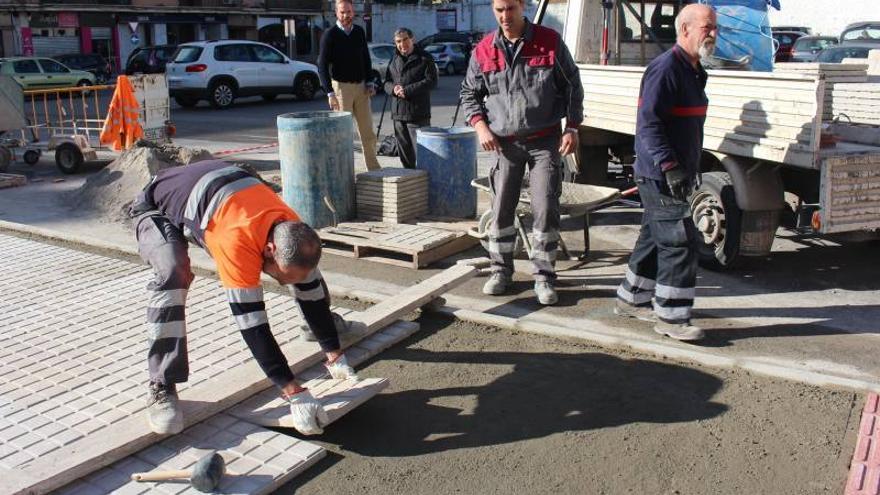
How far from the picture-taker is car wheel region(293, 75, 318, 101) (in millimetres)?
23625

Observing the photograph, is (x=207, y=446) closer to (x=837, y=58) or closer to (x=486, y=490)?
(x=486, y=490)

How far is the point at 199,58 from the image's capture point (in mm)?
21625

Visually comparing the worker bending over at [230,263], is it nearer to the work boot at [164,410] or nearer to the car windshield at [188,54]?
the work boot at [164,410]

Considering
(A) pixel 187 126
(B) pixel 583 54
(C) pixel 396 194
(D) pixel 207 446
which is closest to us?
(D) pixel 207 446

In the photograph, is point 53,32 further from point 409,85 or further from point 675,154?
point 675,154

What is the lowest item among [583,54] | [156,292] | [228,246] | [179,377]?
[179,377]

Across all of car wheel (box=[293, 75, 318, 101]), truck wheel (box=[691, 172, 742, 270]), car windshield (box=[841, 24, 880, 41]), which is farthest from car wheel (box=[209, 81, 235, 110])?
truck wheel (box=[691, 172, 742, 270])

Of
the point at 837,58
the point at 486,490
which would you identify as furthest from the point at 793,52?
the point at 486,490

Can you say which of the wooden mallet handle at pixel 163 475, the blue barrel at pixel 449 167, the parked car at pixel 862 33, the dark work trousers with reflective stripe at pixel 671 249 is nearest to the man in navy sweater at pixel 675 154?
the dark work trousers with reflective stripe at pixel 671 249

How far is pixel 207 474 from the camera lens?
3404 millimetres

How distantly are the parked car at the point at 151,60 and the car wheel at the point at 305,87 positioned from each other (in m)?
5.07

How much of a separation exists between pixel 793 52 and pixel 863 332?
19.1 meters

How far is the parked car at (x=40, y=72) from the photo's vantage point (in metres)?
25.6

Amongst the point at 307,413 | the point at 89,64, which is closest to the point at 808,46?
the point at 307,413
